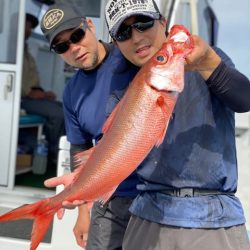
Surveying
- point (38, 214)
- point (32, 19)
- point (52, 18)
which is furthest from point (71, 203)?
point (32, 19)

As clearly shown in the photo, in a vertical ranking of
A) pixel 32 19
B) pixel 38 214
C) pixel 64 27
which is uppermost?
pixel 32 19

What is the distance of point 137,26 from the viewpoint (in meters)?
1.88

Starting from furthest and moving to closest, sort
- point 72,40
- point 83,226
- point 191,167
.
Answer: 1. point 83,226
2. point 72,40
3. point 191,167

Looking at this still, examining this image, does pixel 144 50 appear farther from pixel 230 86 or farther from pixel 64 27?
pixel 64 27

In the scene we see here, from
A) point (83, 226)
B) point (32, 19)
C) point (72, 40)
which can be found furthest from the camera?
point (32, 19)

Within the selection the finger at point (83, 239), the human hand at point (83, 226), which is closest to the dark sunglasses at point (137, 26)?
the human hand at point (83, 226)

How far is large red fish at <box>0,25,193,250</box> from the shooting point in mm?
1571

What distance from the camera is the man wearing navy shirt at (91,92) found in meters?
2.42

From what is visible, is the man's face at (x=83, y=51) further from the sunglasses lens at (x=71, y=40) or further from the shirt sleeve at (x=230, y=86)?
the shirt sleeve at (x=230, y=86)

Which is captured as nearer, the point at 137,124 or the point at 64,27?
the point at 137,124

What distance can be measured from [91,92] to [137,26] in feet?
2.21

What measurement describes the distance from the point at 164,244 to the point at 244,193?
2338mm

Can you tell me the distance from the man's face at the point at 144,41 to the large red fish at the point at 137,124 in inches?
10.9

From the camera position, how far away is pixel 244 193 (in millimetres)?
3992
